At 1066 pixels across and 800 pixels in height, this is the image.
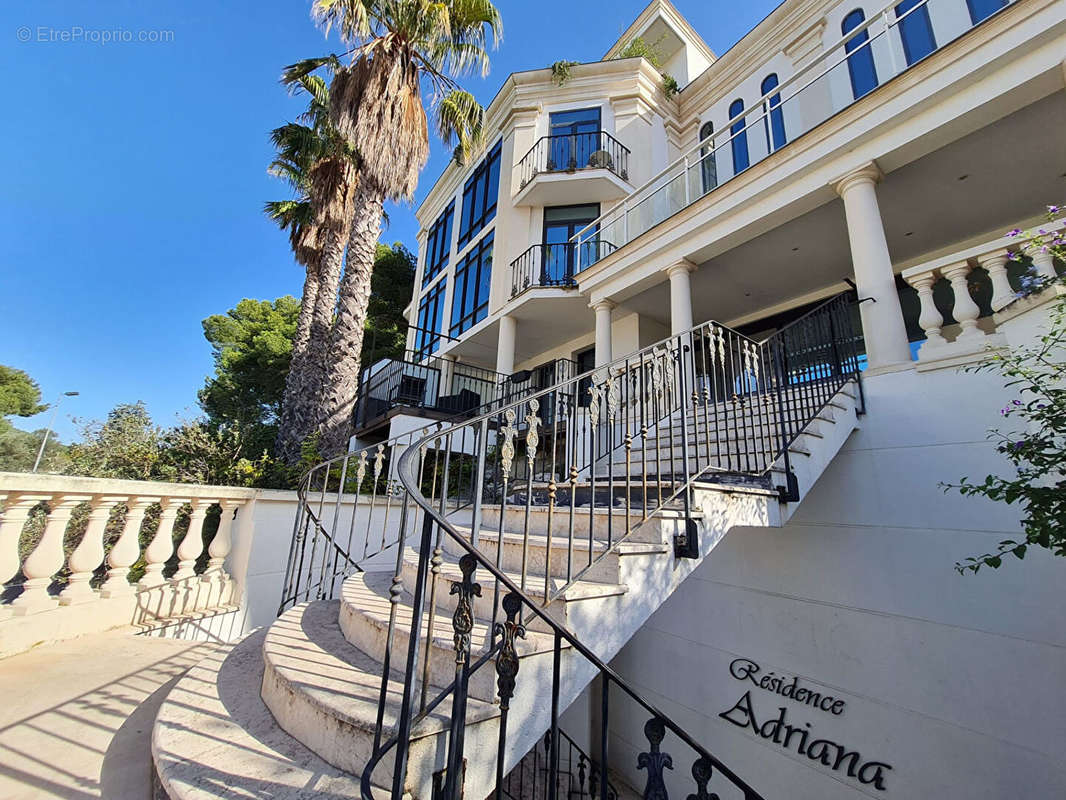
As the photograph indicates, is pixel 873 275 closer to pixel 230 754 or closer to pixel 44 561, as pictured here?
pixel 230 754

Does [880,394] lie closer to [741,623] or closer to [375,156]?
[741,623]

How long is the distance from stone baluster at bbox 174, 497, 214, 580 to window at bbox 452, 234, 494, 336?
8.67m

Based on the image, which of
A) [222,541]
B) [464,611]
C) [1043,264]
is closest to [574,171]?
[1043,264]

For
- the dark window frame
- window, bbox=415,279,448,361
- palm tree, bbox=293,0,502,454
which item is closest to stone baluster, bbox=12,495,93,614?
palm tree, bbox=293,0,502,454

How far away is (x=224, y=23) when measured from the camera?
797 centimetres

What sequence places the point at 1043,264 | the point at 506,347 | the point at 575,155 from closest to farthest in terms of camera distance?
the point at 1043,264 < the point at 506,347 < the point at 575,155

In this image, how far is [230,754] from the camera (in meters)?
1.57

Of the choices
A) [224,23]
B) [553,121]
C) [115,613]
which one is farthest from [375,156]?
[115,613]

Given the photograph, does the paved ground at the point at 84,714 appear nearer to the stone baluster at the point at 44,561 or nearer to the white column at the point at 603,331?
the stone baluster at the point at 44,561

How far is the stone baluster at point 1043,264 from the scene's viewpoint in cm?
277

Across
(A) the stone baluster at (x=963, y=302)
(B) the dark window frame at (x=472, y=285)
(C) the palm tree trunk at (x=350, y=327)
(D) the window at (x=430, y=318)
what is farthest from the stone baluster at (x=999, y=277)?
(D) the window at (x=430, y=318)

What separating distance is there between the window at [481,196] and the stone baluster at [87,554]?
36.4 feet

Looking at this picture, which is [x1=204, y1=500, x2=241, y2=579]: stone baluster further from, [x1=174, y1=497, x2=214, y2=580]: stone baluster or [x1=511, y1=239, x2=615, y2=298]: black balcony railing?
[x1=511, y1=239, x2=615, y2=298]: black balcony railing

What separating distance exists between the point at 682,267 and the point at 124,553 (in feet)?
23.3
